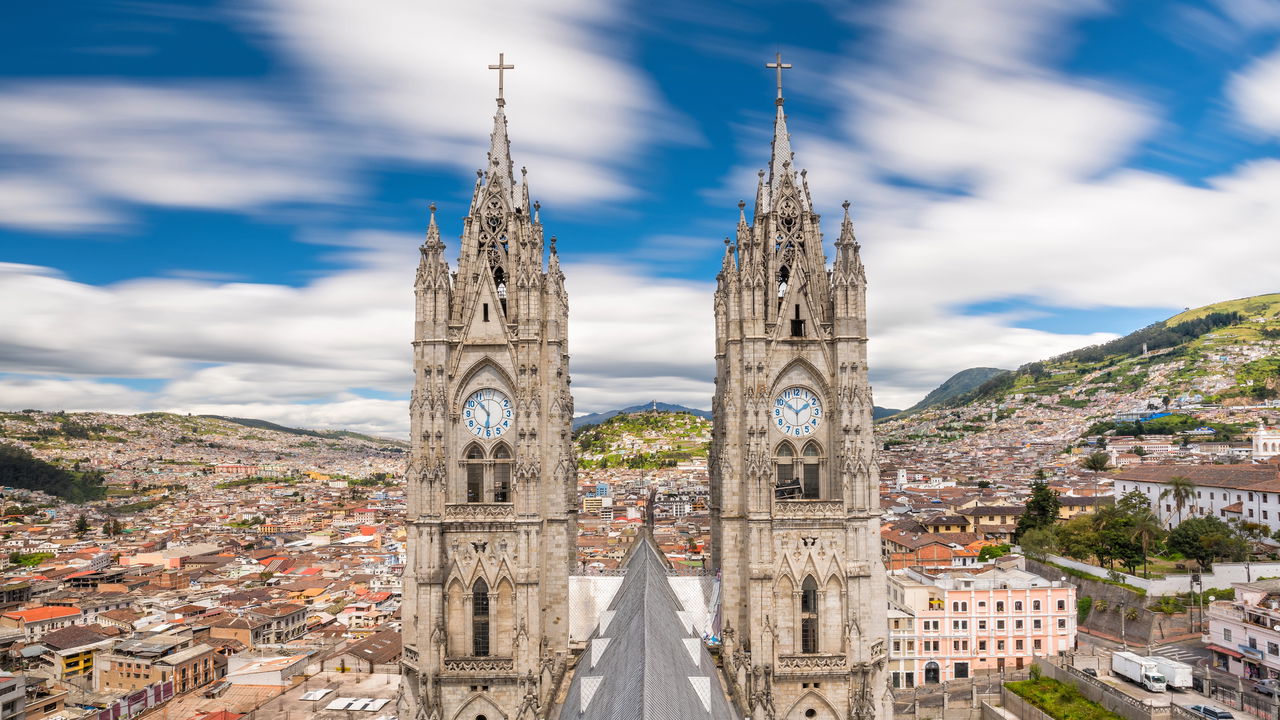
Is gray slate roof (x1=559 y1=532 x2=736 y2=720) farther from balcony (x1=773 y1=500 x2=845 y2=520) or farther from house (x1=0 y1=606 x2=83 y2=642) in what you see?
house (x1=0 y1=606 x2=83 y2=642)

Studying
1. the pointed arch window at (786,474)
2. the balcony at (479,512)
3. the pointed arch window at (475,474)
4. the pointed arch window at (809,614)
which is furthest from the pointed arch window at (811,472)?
the pointed arch window at (475,474)

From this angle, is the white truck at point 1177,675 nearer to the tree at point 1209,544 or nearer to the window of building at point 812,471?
the tree at point 1209,544

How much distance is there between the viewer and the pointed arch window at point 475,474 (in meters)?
30.0

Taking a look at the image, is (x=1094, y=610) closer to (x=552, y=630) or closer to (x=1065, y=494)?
(x=1065, y=494)

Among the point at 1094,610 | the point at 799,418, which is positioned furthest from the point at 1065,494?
the point at 799,418

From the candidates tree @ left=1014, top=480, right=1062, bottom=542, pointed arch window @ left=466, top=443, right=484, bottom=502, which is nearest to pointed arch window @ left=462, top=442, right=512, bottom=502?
pointed arch window @ left=466, top=443, right=484, bottom=502

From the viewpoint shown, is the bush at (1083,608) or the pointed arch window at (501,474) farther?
the bush at (1083,608)

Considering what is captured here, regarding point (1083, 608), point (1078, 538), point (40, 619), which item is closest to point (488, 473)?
point (1083, 608)

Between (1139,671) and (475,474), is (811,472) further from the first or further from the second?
(1139,671)

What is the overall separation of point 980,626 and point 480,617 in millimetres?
54093

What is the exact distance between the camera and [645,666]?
21469 millimetres

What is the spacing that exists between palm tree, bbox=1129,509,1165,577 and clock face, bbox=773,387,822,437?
59.8 meters

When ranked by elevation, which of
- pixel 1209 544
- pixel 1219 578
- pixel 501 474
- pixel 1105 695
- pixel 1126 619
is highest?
pixel 501 474

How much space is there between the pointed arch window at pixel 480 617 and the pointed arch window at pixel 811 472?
1231 cm
